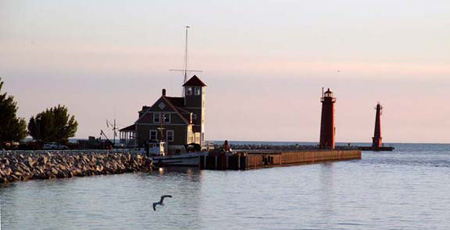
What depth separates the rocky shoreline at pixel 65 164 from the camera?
6066cm

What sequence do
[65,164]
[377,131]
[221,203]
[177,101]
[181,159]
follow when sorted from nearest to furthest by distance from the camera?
[221,203], [65,164], [181,159], [177,101], [377,131]

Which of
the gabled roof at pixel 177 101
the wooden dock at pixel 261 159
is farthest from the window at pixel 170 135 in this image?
the wooden dock at pixel 261 159

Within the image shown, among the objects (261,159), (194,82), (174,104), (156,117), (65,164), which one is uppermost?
(194,82)

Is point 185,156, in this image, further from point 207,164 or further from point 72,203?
point 72,203

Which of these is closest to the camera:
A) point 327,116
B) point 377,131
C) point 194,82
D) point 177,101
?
point 194,82

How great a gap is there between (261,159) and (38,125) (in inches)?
854

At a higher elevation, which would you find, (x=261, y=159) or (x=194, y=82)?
(x=194, y=82)

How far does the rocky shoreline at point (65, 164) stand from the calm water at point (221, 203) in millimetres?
1563

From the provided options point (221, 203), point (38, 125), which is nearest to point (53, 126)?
point (38, 125)

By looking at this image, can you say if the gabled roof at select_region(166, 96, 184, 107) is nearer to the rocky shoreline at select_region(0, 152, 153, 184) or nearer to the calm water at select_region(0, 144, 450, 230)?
the rocky shoreline at select_region(0, 152, 153, 184)

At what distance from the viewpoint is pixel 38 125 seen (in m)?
95.2

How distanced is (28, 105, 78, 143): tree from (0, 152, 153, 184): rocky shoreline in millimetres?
22233

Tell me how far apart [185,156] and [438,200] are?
109ft

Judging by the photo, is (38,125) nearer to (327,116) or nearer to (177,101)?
(177,101)
